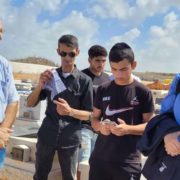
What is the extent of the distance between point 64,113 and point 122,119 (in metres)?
0.72

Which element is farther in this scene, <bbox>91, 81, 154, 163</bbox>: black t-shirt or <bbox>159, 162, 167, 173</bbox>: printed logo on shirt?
<bbox>91, 81, 154, 163</bbox>: black t-shirt

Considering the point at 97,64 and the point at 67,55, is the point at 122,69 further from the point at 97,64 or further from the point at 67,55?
the point at 97,64

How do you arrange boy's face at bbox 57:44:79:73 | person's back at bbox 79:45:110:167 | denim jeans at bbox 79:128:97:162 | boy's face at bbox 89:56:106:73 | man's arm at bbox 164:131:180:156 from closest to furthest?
man's arm at bbox 164:131:180:156
boy's face at bbox 57:44:79:73
denim jeans at bbox 79:128:97:162
person's back at bbox 79:45:110:167
boy's face at bbox 89:56:106:73

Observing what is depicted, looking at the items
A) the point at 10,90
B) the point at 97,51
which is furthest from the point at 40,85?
the point at 97,51

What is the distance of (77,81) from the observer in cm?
364

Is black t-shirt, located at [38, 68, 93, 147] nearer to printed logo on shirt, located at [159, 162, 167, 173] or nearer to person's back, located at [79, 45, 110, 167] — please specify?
person's back, located at [79, 45, 110, 167]

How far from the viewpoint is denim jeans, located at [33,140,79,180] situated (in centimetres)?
355

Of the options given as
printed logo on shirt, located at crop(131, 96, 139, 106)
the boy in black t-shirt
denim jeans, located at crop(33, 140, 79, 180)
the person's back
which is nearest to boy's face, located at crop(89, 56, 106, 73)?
the person's back

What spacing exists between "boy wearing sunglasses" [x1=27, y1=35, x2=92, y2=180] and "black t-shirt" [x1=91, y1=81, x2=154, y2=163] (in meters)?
0.62

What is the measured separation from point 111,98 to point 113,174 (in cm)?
59

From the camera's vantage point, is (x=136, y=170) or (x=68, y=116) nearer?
(x=136, y=170)

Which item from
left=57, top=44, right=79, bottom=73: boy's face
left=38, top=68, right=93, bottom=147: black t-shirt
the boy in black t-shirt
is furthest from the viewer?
left=57, top=44, right=79, bottom=73: boy's face

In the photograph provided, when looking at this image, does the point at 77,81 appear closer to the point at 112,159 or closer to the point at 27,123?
the point at 112,159

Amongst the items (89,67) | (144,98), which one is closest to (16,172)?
(89,67)
